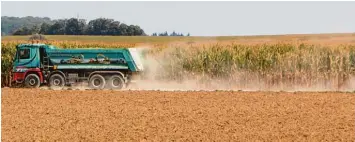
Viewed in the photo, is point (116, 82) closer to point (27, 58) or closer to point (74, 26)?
point (27, 58)

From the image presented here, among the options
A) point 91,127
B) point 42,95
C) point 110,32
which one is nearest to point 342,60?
point 42,95

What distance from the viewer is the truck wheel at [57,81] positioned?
21172 millimetres

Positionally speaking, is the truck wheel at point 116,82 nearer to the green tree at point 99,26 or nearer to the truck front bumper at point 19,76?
the truck front bumper at point 19,76

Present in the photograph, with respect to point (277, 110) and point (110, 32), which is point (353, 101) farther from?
point (110, 32)

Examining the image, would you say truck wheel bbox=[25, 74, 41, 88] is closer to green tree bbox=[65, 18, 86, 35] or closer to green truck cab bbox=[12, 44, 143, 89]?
green truck cab bbox=[12, 44, 143, 89]

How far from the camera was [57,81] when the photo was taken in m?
21.2

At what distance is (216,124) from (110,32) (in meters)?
51.9

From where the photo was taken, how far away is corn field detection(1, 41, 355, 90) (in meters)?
23.3

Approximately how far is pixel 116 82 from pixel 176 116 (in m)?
7.76

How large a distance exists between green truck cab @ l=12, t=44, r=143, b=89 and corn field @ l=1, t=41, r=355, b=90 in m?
3.49

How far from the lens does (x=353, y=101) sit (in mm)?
17062

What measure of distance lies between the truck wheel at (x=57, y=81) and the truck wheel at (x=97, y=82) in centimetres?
106

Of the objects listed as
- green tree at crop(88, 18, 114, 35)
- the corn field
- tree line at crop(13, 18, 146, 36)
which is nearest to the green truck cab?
the corn field

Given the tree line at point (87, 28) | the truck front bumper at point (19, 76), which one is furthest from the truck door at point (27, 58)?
the tree line at point (87, 28)
